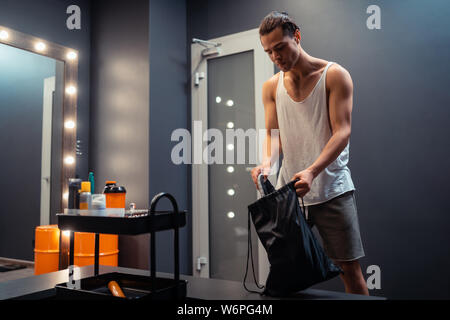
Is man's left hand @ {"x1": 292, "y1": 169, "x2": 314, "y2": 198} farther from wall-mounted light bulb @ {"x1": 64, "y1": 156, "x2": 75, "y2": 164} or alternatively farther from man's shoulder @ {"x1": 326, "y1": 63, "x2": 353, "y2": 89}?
wall-mounted light bulb @ {"x1": 64, "y1": 156, "x2": 75, "y2": 164}

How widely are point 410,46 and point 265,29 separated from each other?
1292mm

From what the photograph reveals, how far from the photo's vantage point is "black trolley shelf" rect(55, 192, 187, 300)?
904 millimetres

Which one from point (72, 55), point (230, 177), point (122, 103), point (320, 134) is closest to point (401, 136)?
point (320, 134)

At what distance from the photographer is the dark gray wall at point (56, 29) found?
2.47 m

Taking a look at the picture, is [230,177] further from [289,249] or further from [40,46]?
[289,249]

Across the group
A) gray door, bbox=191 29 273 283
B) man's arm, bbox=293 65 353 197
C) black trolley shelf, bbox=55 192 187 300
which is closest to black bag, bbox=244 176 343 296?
black trolley shelf, bbox=55 192 187 300

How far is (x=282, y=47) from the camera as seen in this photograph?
1344mm

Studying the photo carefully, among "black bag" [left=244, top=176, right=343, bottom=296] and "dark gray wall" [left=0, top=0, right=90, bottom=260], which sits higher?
"dark gray wall" [left=0, top=0, right=90, bottom=260]

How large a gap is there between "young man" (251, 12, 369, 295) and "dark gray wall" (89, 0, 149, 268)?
1423 mm

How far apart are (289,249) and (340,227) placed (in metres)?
0.53

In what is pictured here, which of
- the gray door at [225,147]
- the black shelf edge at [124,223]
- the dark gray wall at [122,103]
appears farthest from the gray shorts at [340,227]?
the dark gray wall at [122,103]

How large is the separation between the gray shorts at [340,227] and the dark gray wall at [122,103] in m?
1.51
